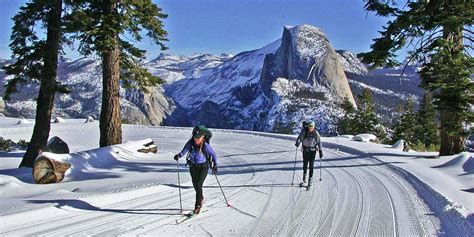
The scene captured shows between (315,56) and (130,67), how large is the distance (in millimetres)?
170276

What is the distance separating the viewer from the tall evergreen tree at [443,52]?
14703 mm

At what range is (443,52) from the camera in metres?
15.0

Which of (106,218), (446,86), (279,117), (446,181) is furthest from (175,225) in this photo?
(279,117)

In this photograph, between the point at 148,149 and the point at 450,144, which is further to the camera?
the point at 148,149

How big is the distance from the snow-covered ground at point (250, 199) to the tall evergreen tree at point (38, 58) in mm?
2254

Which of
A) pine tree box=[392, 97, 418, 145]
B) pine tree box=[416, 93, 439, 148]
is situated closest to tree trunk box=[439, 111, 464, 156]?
pine tree box=[392, 97, 418, 145]

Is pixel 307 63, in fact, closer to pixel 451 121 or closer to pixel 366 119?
pixel 366 119

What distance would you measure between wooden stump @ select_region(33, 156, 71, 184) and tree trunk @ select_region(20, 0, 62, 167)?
455cm

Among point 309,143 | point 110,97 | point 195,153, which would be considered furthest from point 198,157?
point 110,97

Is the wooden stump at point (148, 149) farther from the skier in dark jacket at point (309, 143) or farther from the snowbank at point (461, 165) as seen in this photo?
the snowbank at point (461, 165)

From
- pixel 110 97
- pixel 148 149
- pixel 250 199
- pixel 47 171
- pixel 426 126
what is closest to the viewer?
pixel 250 199

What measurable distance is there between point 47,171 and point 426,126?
158ft

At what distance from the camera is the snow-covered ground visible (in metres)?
7.36

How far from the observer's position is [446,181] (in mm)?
11695
